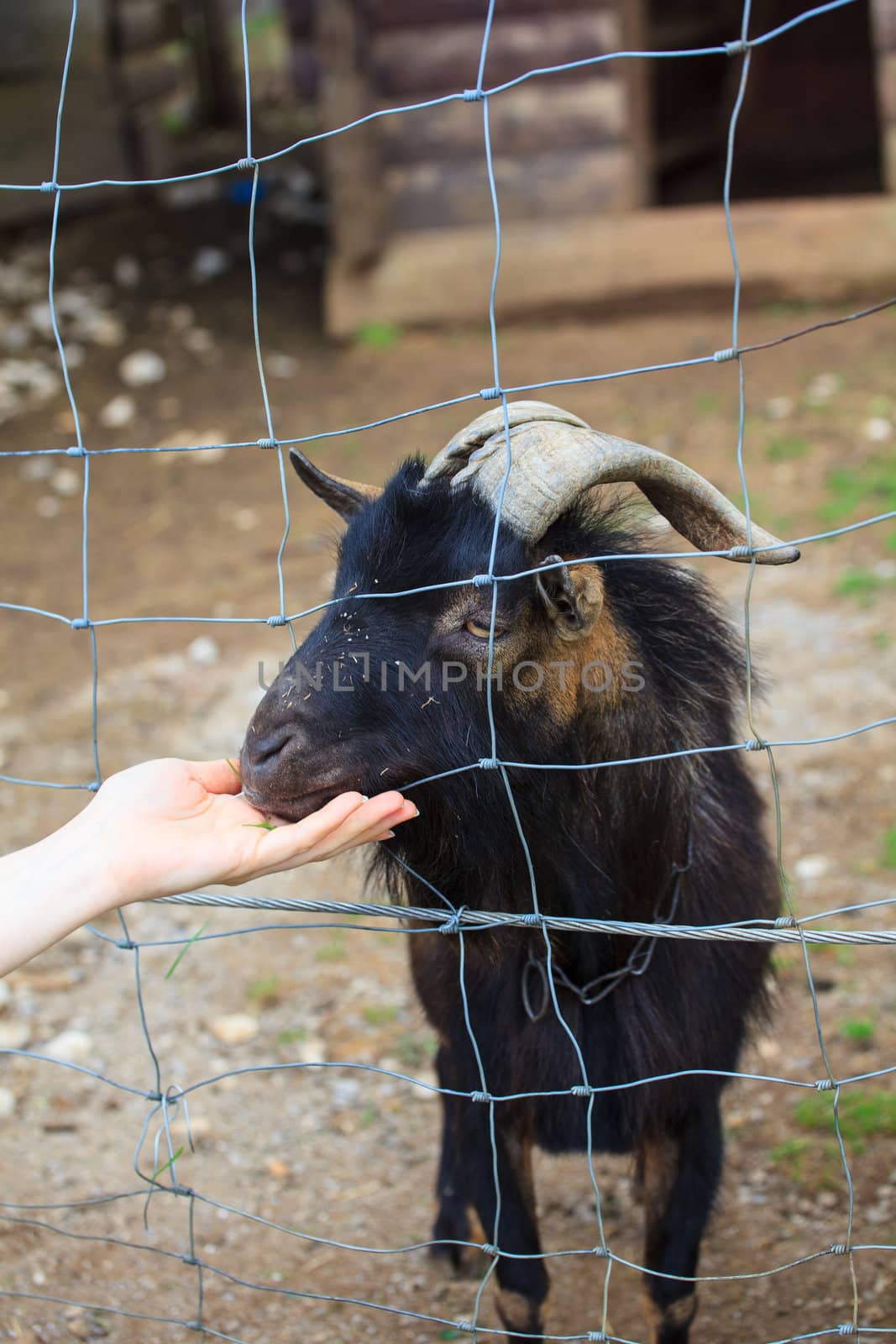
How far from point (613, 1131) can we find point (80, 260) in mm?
9675

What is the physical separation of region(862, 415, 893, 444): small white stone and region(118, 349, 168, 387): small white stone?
4780 millimetres

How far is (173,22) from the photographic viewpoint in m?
13.4

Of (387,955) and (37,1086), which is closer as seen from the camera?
(37,1086)

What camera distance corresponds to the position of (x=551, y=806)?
2693mm

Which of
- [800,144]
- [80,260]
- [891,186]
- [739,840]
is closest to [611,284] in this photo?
[891,186]

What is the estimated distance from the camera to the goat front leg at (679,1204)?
3016 mm

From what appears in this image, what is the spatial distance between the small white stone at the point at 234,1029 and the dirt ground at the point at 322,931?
2cm

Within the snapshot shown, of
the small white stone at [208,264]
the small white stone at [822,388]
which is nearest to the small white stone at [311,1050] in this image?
the small white stone at [822,388]

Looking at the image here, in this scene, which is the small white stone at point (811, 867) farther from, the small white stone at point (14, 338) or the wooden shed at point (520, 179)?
the small white stone at point (14, 338)

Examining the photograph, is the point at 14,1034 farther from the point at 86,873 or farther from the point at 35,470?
the point at 35,470

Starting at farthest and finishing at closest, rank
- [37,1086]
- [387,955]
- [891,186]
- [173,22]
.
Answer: [173,22] → [891,186] → [387,955] → [37,1086]

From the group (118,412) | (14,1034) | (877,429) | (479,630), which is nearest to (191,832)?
(479,630)

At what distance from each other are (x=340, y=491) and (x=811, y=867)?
2.64m

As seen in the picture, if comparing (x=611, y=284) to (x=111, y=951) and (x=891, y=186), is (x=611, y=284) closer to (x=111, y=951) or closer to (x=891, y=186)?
(x=891, y=186)
